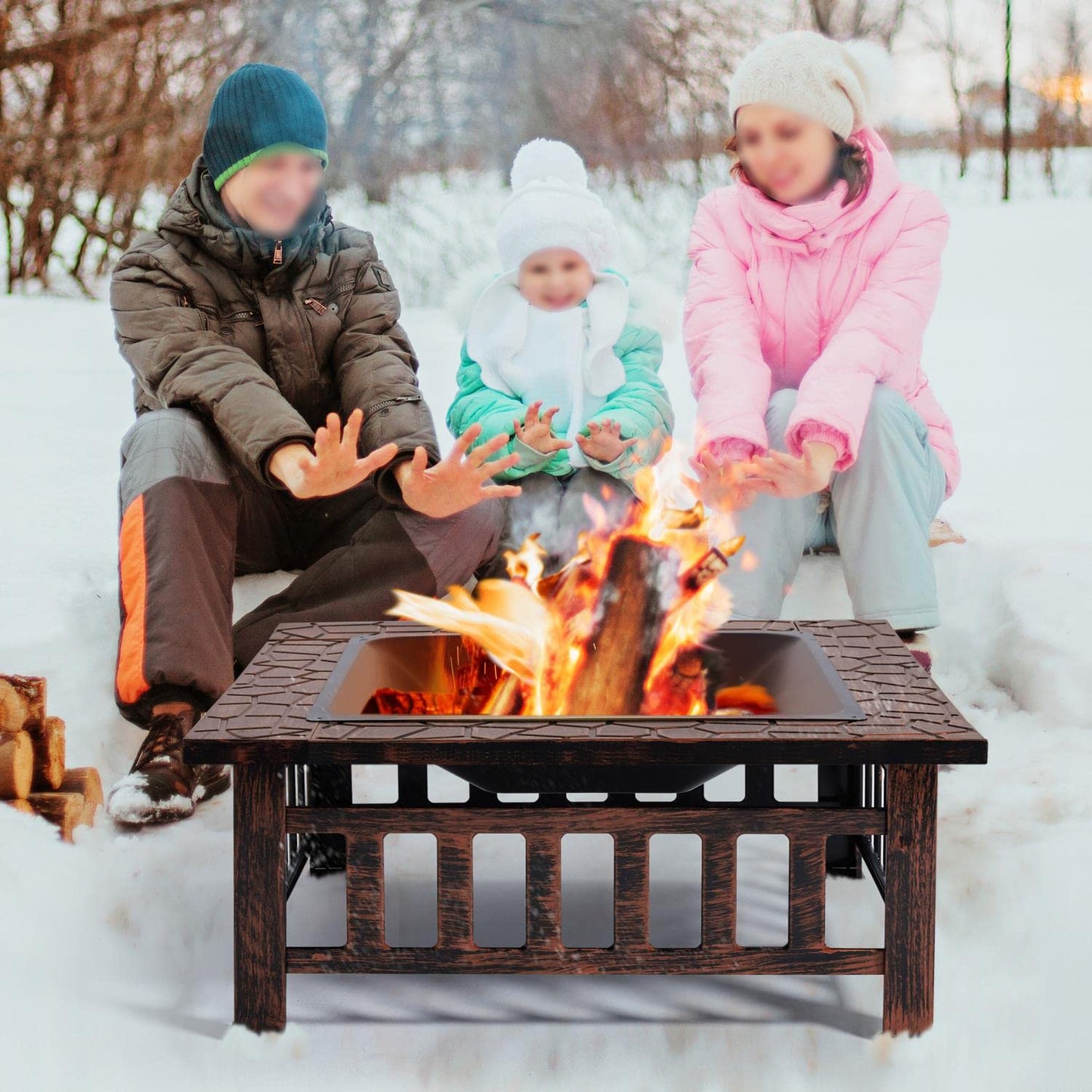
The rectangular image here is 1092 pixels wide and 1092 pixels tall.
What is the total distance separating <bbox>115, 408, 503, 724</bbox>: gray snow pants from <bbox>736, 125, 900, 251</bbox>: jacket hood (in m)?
0.74

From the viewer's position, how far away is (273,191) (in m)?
2.30

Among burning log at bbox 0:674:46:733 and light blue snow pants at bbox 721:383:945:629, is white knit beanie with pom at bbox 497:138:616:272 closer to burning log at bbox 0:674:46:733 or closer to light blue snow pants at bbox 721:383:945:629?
light blue snow pants at bbox 721:383:945:629

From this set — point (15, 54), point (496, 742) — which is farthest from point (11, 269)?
point (496, 742)

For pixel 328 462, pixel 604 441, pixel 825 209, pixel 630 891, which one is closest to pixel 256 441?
pixel 328 462

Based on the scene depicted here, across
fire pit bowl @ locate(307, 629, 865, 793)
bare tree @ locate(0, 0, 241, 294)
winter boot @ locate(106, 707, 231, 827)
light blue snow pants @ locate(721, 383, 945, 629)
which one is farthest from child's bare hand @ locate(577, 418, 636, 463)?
bare tree @ locate(0, 0, 241, 294)

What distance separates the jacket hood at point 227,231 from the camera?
7.59ft

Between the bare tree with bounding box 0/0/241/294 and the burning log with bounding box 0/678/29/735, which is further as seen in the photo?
the bare tree with bounding box 0/0/241/294

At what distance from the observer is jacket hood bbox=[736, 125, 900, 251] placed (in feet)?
8.00

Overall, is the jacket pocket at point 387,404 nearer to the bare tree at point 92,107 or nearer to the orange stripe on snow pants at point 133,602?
the orange stripe on snow pants at point 133,602

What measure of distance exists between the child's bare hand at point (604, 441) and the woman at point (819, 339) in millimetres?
170

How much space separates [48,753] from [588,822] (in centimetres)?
88

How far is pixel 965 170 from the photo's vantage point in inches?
422

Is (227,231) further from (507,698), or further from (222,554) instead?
(507,698)

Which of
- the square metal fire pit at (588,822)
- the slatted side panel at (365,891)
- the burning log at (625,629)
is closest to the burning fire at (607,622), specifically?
the burning log at (625,629)
